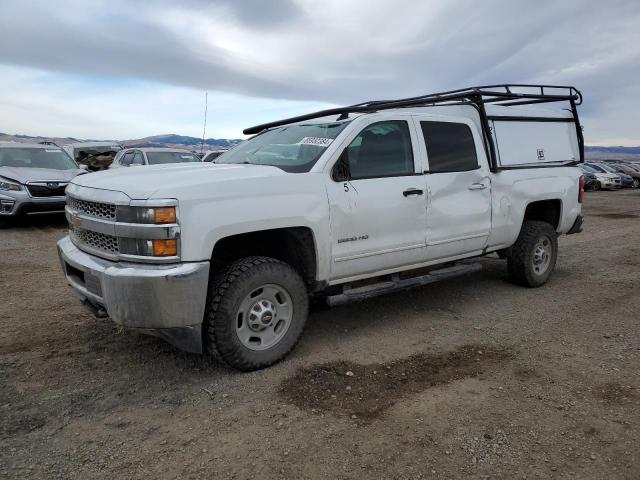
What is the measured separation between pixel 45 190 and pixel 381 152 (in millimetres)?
7900

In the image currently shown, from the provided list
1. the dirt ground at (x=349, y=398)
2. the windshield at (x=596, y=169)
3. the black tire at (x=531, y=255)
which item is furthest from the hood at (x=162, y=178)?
the windshield at (x=596, y=169)

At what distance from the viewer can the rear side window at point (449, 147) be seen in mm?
4668

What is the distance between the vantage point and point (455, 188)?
15.7 feet

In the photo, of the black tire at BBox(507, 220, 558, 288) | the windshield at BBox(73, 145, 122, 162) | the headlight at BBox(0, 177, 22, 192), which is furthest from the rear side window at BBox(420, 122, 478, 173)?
the windshield at BBox(73, 145, 122, 162)

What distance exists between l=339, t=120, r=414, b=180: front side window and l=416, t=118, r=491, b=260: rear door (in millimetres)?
224

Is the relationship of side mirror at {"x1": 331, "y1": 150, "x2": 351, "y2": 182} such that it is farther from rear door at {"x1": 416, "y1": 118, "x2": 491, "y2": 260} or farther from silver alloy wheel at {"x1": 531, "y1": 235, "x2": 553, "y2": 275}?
silver alloy wheel at {"x1": 531, "y1": 235, "x2": 553, "y2": 275}

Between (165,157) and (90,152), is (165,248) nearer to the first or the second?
(165,157)

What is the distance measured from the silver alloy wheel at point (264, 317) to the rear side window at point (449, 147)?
1892mm

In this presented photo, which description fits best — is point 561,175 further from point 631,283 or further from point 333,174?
point 333,174

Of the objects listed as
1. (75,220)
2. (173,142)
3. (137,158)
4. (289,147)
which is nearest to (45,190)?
(137,158)

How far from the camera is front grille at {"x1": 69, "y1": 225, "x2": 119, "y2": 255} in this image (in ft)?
11.1

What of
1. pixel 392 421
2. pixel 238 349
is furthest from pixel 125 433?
pixel 392 421

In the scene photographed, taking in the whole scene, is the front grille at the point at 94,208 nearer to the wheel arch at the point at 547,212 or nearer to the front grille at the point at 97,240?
the front grille at the point at 97,240

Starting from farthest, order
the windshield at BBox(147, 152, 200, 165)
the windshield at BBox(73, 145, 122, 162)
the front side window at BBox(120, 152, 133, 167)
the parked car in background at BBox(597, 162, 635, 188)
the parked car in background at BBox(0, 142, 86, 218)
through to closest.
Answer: the parked car in background at BBox(597, 162, 635, 188), the windshield at BBox(73, 145, 122, 162), the front side window at BBox(120, 152, 133, 167), the windshield at BBox(147, 152, 200, 165), the parked car in background at BBox(0, 142, 86, 218)
